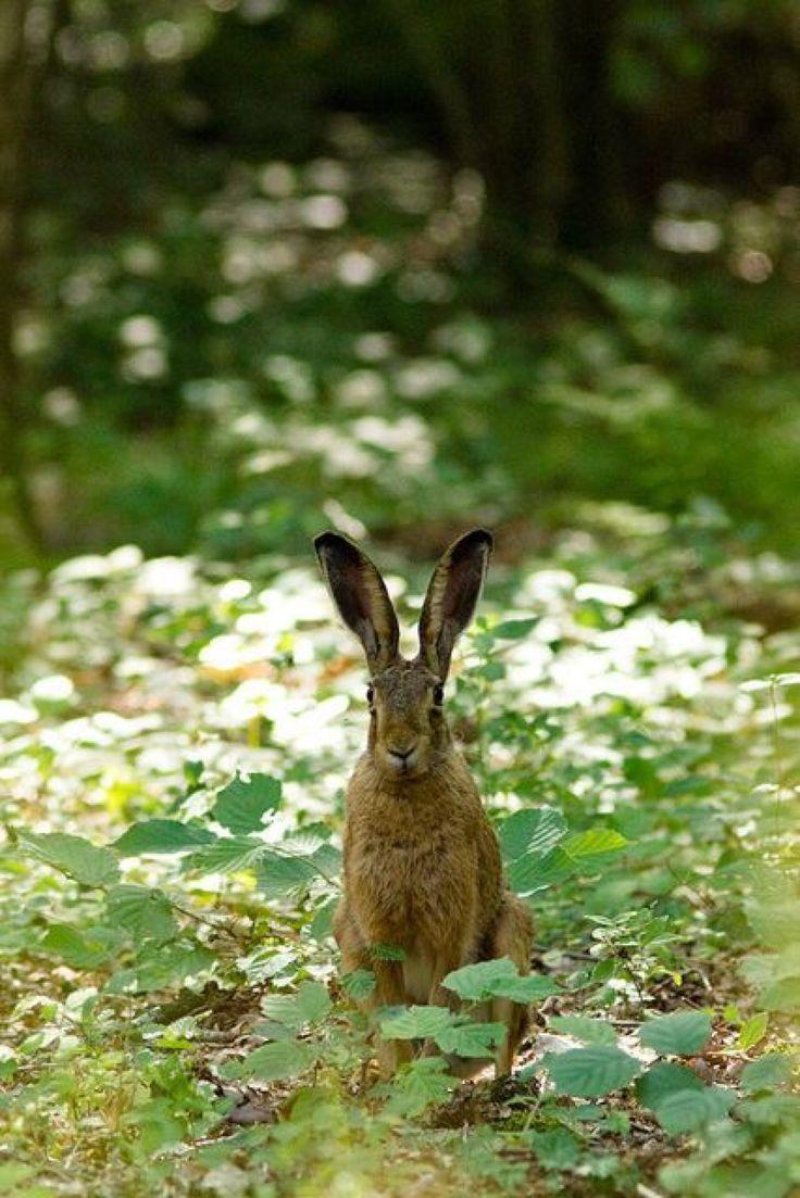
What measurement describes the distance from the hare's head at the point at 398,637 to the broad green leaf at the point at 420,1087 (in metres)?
0.76

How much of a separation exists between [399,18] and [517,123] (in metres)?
1.28

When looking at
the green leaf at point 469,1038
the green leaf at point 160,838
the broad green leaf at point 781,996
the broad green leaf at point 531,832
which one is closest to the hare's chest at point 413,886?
the broad green leaf at point 531,832

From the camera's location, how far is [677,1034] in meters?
4.49

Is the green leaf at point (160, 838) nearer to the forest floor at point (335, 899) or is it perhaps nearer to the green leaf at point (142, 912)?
the forest floor at point (335, 899)

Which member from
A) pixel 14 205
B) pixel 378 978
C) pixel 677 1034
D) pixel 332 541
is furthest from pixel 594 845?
pixel 14 205

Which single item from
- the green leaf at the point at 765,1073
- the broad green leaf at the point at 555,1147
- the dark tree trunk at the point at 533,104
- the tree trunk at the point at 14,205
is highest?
the dark tree trunk at the point at 533,104

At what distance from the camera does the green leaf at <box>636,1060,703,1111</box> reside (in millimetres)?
4531

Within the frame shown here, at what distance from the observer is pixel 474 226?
739 inches

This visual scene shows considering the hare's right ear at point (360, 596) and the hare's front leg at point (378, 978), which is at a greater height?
the hare's right ear at point (360, 596)

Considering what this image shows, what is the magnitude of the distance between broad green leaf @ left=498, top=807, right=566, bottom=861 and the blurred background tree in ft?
10.5

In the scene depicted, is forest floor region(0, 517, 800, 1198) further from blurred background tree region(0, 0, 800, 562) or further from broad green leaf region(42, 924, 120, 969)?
blurred background tree region(0, 0, 800, 562)

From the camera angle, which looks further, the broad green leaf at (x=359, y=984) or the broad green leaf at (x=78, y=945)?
the broad green leaf at (x=78, y=945)

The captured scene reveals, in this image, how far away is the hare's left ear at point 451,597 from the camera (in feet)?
17.9

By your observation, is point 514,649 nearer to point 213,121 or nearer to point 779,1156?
point 779,1156
